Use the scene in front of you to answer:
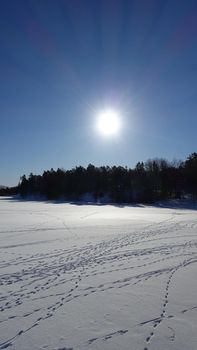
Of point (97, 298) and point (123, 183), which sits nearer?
point (97, 298)

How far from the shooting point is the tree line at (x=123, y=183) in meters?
78.6

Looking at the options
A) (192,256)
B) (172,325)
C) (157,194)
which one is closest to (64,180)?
(157,194)

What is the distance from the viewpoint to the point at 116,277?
9633 millimetres

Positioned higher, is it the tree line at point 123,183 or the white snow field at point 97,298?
the tree line at point 123,183

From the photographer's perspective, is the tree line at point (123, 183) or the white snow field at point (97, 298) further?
the tree line at point (123, 183)

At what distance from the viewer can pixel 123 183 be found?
83.9m

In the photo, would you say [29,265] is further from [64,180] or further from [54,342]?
[64,180]

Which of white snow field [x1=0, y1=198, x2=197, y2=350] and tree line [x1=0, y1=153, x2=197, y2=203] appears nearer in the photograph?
white snow field [x1=0, y1=198, x2=197, y2=350]

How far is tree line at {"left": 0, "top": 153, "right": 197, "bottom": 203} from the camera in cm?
7856

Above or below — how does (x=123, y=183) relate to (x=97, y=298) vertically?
above

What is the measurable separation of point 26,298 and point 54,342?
222cm

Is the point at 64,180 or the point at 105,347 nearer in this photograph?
the point at 105,347

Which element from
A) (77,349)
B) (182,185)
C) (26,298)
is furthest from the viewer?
(182,185)

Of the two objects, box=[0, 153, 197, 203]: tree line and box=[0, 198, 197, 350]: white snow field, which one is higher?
box=[0, 153, 197, 203]: tree line
